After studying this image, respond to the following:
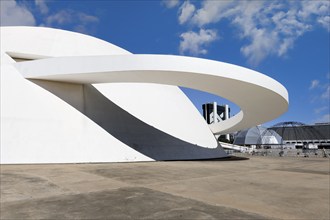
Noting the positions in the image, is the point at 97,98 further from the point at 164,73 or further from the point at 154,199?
the point at 154,199

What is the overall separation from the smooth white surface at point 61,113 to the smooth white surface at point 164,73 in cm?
131

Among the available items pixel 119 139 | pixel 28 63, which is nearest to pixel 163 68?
pixel 119 139

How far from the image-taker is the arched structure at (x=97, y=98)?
14.6 meters

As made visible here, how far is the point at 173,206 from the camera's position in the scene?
18.5ft

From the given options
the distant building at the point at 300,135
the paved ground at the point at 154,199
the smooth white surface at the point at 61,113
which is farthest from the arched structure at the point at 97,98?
the distant building at the point at 300,135

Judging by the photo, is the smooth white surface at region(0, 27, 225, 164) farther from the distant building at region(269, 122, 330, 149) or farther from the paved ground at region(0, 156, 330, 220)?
the distant building at region(269, 122, 330, 149)

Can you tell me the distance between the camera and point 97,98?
1861 centimetres

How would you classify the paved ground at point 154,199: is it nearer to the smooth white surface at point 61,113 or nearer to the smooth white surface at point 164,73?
the smooth white surface at point 61,113

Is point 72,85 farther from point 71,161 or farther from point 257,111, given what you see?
point 257,111

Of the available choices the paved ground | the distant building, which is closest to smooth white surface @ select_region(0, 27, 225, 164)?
the paved ground

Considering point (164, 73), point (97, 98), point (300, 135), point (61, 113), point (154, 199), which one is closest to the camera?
point (154, 199)

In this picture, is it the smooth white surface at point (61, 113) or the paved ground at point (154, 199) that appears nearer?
the paved ground at point (154, 199)

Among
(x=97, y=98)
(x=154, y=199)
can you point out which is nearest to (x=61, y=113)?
(x=97, y=98)

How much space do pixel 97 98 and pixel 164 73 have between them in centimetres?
600
